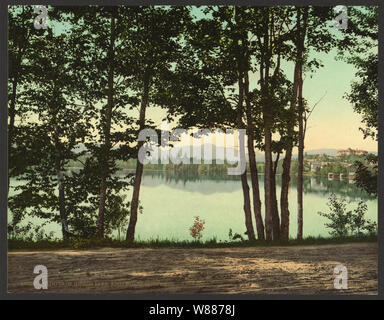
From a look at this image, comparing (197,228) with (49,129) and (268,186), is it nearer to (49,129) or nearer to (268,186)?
(268,186)

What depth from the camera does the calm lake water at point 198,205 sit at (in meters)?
8.73

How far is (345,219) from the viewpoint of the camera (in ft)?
32.3

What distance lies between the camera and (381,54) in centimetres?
835

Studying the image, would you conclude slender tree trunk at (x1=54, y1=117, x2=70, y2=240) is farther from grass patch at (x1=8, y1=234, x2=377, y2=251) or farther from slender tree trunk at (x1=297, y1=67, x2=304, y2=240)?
slender tree trunk at (x1=297, y1=67, x2=304, y2=240)

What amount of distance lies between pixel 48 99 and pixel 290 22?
20.2 ft

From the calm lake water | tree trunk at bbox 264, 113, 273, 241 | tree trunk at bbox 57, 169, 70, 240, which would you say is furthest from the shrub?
tree trunk at bbox 57, 169, 70, 240

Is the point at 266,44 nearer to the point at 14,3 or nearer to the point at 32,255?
the point at 14,3

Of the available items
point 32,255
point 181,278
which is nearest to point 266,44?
point 181,278

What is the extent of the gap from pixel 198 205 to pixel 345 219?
383cm

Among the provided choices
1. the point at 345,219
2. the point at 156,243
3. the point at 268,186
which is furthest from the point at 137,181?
the point at 345,219

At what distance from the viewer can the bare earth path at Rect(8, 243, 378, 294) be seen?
760 centimetres

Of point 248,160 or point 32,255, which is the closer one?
point 32,255

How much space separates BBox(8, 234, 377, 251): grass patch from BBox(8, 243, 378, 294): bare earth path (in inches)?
12.3

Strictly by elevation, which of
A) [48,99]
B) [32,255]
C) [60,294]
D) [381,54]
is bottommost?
[60,294]
